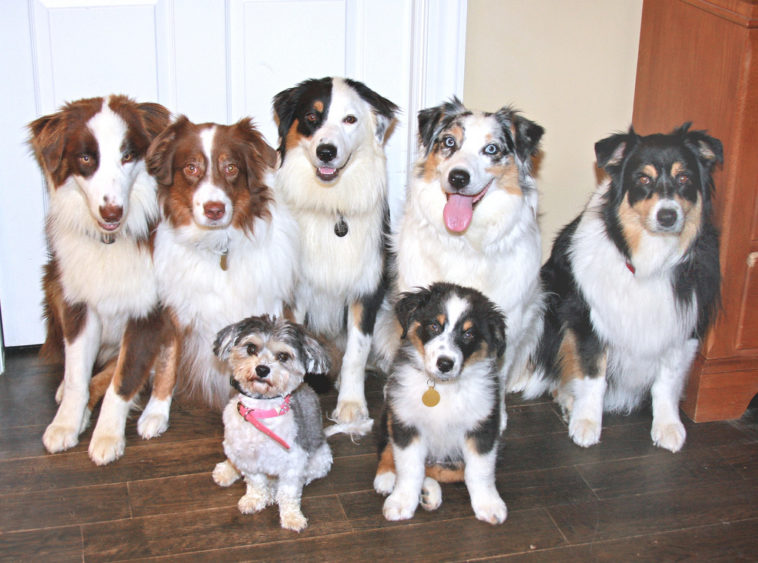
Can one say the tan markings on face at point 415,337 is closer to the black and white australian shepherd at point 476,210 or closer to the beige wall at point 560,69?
the black and white australian shepherd at point 476,210

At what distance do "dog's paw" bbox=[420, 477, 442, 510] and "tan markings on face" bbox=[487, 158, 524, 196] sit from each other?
1.12 metres

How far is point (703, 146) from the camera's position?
3037 mm

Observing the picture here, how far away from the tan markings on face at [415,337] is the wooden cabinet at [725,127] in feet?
4.68

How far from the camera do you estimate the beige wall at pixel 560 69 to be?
12.4ft

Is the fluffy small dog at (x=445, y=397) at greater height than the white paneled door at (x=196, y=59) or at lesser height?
lesser

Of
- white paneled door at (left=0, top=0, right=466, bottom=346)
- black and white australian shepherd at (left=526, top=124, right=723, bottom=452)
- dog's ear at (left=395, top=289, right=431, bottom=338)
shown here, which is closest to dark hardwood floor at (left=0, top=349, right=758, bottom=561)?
black and white australian shepherd at (left=526, top=124, right=723, bottom=452)

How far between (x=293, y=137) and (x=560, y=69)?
4.68ft

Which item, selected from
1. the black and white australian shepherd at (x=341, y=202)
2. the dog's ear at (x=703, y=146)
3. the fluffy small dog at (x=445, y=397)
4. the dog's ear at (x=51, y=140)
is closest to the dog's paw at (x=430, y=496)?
the fluffy small dog at (x=445, y=397)

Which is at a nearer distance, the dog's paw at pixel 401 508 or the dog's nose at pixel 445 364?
the dog's nose at pixel 445 364

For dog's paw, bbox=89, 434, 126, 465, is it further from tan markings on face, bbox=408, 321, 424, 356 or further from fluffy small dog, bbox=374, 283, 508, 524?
tan markings on face, bbox=408, 321, 424, 356

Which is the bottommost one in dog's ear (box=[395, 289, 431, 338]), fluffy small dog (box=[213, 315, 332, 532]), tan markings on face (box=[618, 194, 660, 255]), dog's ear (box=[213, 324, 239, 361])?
Result: fluffy small dog (box=[213, 315, 332, 532])

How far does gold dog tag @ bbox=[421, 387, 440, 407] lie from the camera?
2684mm

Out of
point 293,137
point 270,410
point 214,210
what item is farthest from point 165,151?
point 270,410

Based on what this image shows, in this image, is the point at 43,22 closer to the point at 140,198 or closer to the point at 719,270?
the point at 140,198
